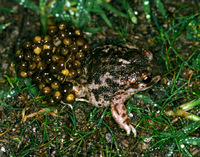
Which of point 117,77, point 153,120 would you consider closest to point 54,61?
point 117,77

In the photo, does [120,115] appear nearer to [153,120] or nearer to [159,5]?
[153,120]

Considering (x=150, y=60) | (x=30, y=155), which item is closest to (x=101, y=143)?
(x=30, y=155)

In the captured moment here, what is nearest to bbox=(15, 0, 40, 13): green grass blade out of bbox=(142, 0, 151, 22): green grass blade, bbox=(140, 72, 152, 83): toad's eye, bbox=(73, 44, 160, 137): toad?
bbox=(73, 44, 160, 137): toad

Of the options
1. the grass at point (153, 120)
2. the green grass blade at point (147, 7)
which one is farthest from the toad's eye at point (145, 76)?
the green grass blade at point (147, 7)

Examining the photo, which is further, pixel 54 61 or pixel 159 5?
pixel 159 5

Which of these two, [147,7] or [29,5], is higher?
[29,5]

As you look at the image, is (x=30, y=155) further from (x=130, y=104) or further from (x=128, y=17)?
(x=128, y=17)
